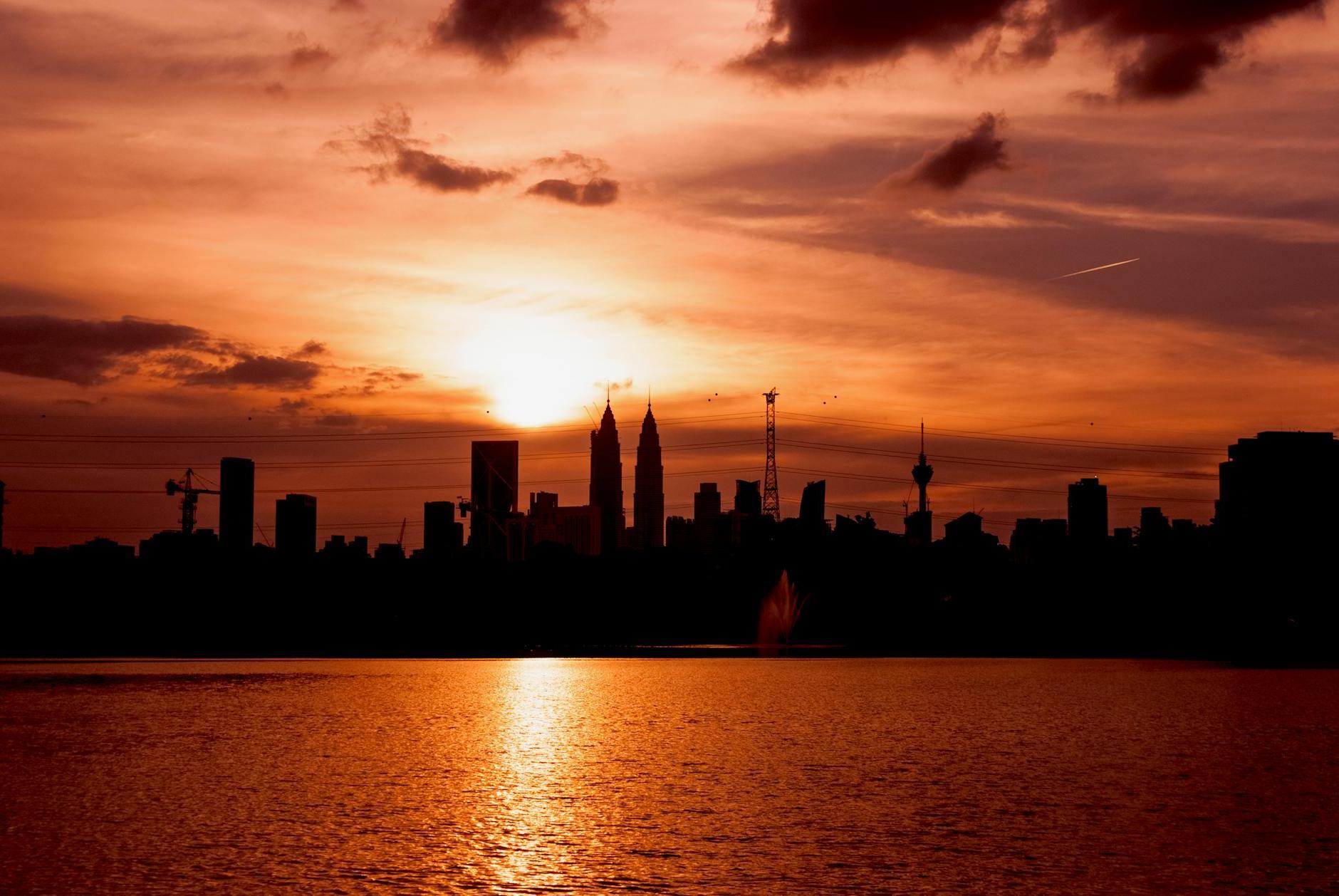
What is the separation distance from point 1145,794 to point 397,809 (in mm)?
32632

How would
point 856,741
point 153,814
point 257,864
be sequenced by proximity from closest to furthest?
point 257,864
point 153,814
point 856,741

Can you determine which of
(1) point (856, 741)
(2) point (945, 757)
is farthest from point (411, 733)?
(2) point (945, 757)

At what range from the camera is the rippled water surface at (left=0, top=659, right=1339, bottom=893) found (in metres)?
47.7

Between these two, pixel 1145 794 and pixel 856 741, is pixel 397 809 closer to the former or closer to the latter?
pixel 1145 794

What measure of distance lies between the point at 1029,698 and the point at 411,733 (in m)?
62.5

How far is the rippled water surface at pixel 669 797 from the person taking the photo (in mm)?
47656

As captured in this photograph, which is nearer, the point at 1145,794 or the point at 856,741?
the point at 1145,794

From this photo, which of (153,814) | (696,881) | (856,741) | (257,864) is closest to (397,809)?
(153,814)

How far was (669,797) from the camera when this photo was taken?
220ft

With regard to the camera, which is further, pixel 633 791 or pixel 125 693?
pixel 125 693

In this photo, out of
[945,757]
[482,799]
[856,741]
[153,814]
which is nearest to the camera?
[153,814]

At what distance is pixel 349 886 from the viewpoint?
1773 inches

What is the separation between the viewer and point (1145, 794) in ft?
225

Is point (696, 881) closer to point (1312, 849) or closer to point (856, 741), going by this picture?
point (1312, 849)
